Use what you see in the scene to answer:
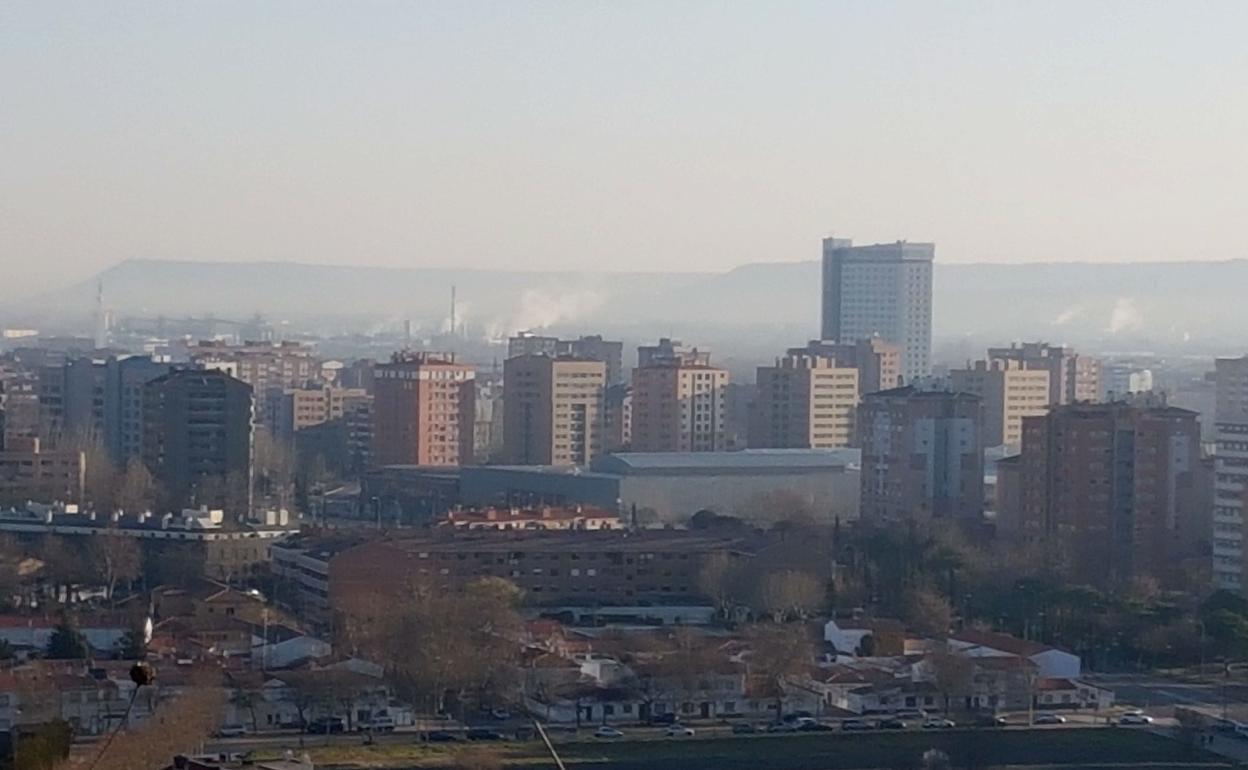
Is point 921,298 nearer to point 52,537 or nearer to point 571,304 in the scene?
point 52,537

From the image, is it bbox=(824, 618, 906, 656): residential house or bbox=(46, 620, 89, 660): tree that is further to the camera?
bbox=(824, 618, 906, 656): residential house

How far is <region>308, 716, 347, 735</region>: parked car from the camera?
10.8 m

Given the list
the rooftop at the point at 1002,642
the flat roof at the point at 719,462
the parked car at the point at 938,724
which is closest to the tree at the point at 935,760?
the parked car at the point at 938,724

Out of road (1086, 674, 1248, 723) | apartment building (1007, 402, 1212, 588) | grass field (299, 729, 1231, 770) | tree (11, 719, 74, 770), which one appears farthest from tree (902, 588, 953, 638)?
tree (11, 719, 74, 770)

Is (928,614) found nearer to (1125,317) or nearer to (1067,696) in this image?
(1067,696)

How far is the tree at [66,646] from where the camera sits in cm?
1204

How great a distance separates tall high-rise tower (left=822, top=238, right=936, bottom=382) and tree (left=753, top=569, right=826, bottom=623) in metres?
30.5

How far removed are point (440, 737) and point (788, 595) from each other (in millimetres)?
4378

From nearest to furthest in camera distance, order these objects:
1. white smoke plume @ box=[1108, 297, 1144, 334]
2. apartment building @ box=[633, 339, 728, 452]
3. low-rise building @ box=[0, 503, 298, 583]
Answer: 1. low-rise building @ box=[0, 503, 298, 583]
2. apartment building @ box=[633, 339, 728, 452]
3. white smoke plume @ box=[1108, 297, 1144, 334]

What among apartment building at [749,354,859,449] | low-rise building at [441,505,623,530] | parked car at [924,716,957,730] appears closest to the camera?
parked car at [924,716,957,730]

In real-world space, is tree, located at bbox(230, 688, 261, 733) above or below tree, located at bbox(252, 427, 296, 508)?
below

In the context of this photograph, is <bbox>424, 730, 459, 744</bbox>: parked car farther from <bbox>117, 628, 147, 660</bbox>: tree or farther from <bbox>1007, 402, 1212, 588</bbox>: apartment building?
<bbox>1007, 402, 1212, 588</bbox>: apartment building

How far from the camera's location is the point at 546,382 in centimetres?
2561

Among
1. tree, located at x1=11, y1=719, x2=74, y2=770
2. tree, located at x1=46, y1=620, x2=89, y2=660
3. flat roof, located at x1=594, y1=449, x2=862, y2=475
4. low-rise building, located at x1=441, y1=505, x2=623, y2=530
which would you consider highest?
flat roof, located at x1=594, y1=449, x2=862, y2=475
